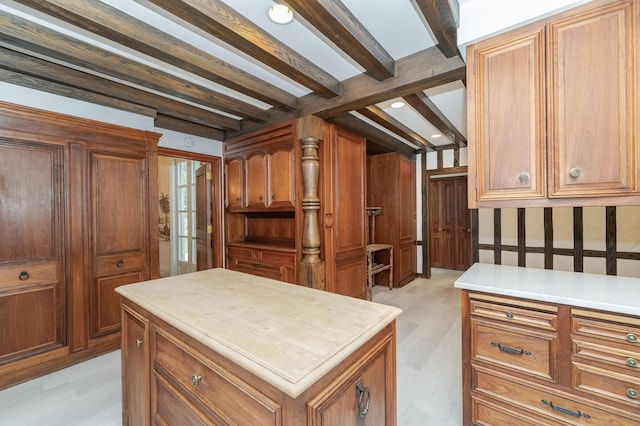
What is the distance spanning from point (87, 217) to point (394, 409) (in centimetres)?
289

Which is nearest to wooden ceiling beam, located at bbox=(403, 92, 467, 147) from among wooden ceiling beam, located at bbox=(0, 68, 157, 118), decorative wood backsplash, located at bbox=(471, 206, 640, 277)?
decorative wood backsplash, located at bbox=(471, 206, 640, 277)

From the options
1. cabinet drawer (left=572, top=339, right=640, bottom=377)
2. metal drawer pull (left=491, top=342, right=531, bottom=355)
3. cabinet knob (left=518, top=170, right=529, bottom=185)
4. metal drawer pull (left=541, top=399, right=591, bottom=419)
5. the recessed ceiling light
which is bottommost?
metal drawer pull (left=541, top=399, right=591, bottom=419)

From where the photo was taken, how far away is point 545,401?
1417 mm

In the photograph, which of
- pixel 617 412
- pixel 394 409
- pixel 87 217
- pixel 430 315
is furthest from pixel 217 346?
pixel 430 315

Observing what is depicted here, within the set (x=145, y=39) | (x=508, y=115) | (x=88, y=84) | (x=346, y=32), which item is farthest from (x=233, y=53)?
(x=508, y=115)

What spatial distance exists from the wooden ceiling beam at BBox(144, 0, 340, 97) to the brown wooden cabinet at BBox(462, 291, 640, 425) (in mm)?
1937

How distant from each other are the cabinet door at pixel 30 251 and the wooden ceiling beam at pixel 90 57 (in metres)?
0.88

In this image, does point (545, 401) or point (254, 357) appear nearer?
point (254, 357)

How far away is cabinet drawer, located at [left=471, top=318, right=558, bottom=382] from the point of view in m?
1.40

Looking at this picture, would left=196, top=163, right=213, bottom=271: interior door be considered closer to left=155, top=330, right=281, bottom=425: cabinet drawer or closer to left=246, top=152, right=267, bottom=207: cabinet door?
left=246, top=152, right=267, bottom=207: cabinet door

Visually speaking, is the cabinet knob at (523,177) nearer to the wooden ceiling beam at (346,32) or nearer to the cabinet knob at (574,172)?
the cabinet knob at (574,172)

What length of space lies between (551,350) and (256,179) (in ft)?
10.3

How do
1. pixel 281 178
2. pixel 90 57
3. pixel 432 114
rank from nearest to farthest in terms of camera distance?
pixel 90 57
pixel 432 114
pixel 281 178

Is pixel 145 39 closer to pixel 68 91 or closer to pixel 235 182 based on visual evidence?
pixel 68 91
